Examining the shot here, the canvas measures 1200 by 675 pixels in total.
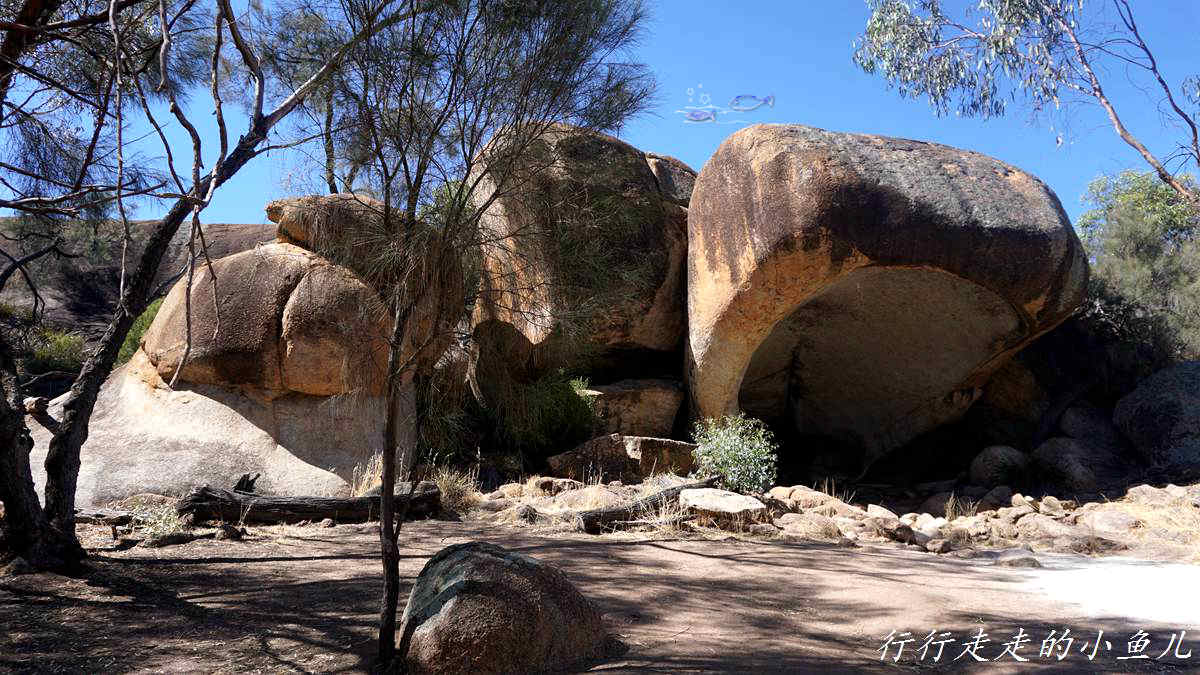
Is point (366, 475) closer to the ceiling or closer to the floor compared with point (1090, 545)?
closer to the ceiling

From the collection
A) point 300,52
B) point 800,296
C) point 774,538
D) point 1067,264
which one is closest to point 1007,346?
point 1067,264

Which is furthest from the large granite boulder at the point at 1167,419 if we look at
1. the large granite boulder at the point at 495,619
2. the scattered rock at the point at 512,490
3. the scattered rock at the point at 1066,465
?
the large granite boulder at the point at 495,619

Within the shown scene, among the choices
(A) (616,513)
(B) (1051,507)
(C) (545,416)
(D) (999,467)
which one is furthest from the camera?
(D) (999,467)

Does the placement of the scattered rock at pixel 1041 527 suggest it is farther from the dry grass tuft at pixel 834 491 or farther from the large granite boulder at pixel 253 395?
the large granite boulder at pixel 253 395

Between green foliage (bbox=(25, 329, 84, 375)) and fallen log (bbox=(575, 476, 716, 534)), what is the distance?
34.0 feet

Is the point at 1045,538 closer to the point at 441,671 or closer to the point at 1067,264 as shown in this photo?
the point at 1067,264

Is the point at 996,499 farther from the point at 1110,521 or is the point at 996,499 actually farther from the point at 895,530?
the point at 895,530

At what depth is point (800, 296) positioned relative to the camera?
973cm

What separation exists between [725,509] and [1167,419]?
659 cm

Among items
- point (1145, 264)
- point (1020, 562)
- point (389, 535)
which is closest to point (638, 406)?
point (1020, 562)

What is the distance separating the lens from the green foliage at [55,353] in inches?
542

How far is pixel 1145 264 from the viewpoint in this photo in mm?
18312

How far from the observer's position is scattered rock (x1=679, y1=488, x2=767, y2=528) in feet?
25.3

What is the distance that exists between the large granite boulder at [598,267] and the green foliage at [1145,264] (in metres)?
5.83
